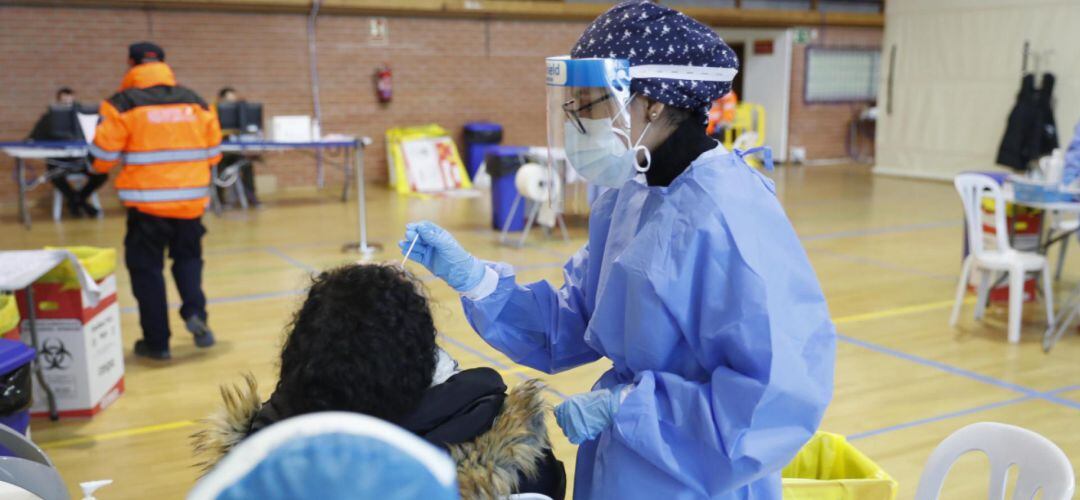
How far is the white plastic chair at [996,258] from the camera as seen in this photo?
4758 millimetres

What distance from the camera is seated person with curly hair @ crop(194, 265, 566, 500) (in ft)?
4.19

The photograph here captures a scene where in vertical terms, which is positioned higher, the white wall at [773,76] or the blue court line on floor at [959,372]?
the white wall at [773,76]

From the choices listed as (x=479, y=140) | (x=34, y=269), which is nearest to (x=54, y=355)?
(x=34, y=269)

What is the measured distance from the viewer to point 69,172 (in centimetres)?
893

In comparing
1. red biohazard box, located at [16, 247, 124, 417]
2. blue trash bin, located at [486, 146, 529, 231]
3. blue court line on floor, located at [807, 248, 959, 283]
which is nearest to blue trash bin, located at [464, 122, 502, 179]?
→ blue trash bin, located at [486, 146, 529, 231]

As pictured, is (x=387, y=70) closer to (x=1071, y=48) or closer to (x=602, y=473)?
(x=1071, y=48)

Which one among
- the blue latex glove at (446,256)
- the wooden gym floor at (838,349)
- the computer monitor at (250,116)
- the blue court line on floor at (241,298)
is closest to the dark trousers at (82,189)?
the wooden gym floor at (838,349)

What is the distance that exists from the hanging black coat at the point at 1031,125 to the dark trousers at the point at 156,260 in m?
9.90

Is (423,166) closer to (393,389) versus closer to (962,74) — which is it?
(962,74)

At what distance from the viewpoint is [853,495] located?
83.7 inches

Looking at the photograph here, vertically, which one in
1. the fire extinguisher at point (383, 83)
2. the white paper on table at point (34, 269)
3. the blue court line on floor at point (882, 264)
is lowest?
the blue court line on floor at point (882, 264)

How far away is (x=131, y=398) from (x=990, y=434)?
3506mm

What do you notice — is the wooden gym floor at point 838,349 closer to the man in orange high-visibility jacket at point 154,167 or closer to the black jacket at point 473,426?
the black jacket at point 473,426

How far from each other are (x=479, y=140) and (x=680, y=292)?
10682 millimetres
